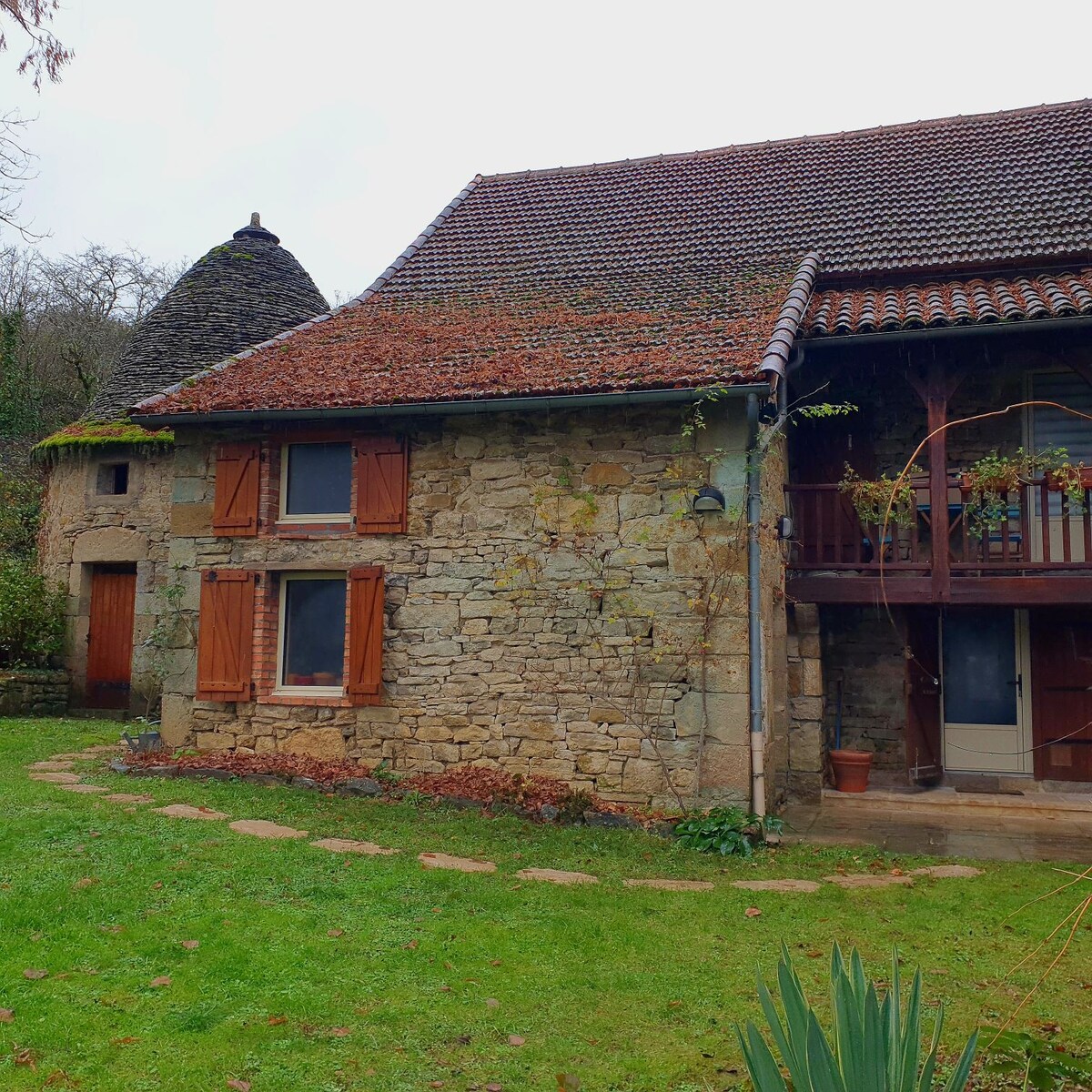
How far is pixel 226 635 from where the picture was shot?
9.15 meters

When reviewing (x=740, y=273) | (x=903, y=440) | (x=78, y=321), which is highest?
(x=78, y=321)

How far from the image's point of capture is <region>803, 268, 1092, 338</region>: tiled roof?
8109 mm

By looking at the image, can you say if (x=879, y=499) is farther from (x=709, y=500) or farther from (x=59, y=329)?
(x=59, y=329)

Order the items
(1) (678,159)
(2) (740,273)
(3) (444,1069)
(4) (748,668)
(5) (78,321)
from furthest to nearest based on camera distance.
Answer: (5) (78,321)
(1) (678,159)
(2) (740,273)
(4) (748,668)
(3) (444,1069)

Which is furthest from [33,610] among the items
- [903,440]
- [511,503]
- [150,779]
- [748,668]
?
[903,440]

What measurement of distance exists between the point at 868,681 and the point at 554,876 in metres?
5.19

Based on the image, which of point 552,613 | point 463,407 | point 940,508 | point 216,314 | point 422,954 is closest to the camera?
point 422,954

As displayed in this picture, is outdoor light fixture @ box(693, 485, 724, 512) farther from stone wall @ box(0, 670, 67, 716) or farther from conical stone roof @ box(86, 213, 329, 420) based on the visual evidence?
stone wall @ box(0, 670, 67, 716)

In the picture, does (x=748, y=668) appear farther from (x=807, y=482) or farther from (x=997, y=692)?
(x=997, y=692)

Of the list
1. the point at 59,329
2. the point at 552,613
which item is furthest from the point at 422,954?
the point at 59,329

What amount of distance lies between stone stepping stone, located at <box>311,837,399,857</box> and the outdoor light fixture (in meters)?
3.53

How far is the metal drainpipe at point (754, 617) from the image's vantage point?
300 inches

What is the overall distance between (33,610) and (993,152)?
1381 centimetres

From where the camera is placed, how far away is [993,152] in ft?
37.5
